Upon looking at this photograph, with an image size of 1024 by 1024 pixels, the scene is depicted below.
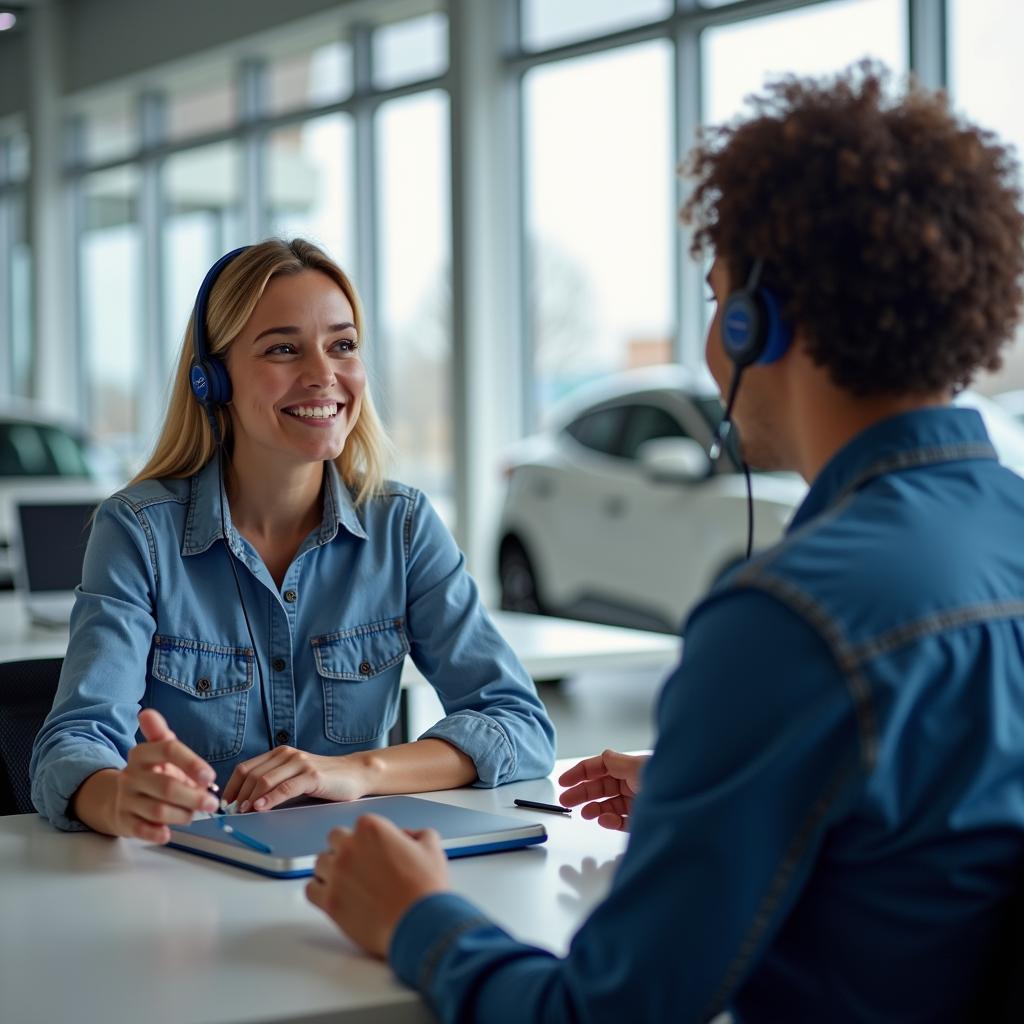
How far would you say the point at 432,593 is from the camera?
86.1 inches

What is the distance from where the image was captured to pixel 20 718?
210 centimetres

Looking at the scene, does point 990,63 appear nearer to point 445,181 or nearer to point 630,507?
point 630,507

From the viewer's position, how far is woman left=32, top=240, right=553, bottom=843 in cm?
193

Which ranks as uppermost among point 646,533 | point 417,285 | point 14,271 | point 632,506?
point 14,271

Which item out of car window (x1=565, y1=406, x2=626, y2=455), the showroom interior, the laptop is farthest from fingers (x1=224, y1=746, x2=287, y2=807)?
car window (x1=565, y1=406, x2=626, y2=455)

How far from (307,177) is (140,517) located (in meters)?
8.62

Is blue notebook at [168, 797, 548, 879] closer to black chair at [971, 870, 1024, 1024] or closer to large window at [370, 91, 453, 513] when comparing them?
black chair at [971, 870, 1024, 1024]

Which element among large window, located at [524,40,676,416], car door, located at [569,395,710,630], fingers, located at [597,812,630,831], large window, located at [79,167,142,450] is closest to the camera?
fingers, located at [597,812,630,831]

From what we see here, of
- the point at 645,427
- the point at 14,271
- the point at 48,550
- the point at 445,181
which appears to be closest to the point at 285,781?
the point at 48,550

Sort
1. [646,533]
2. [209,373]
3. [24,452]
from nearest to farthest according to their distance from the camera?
1. [209,373]
2. [646,533]
3. [24,452]

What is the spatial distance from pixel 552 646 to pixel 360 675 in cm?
107

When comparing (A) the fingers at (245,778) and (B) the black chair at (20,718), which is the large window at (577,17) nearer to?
(B) the black chair at (20,718)

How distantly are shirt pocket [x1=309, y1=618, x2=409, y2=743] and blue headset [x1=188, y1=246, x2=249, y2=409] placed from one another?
1.23 feet

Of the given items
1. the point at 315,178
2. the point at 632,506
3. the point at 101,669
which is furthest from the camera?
the point at 315,178
